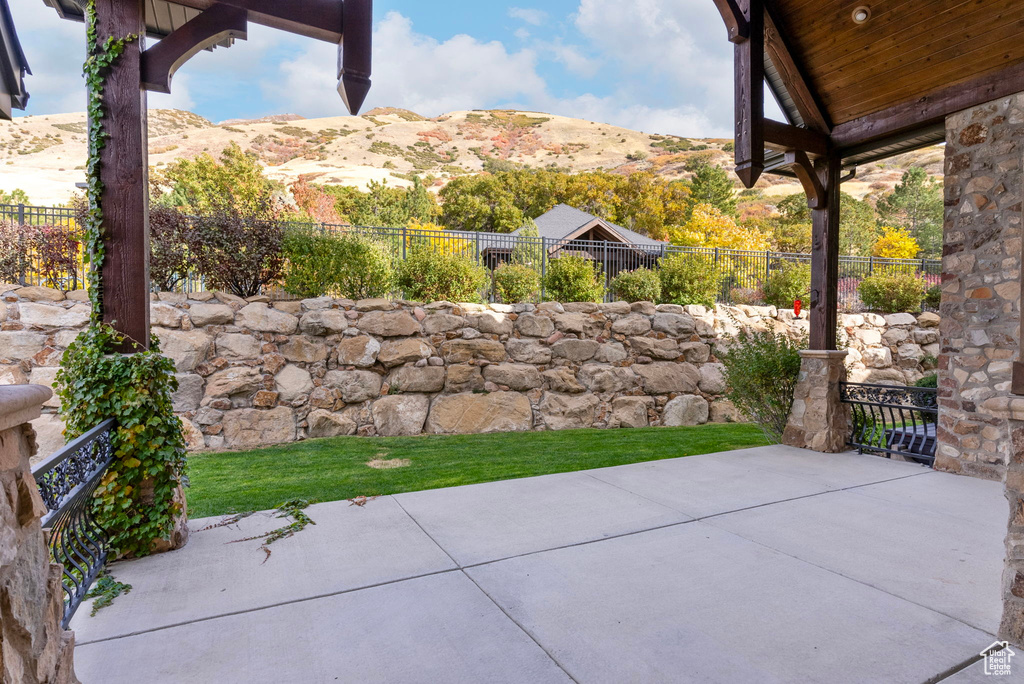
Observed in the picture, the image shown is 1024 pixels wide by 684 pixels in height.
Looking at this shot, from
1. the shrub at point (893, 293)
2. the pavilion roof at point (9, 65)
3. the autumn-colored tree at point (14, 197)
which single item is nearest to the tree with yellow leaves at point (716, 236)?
the shrub at point (893, 293)

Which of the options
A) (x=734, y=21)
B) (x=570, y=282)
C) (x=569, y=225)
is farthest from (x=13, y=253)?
(x=569, y=225)

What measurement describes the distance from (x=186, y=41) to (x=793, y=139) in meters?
5.45

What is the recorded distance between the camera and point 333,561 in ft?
9.98

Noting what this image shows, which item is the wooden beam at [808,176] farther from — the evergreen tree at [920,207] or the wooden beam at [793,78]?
the evergreen tree at [920,207]

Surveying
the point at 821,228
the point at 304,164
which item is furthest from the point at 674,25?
the point at 821,228

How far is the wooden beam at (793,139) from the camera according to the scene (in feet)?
17.9

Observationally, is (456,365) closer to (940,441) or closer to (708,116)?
(940,441)

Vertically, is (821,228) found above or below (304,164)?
below

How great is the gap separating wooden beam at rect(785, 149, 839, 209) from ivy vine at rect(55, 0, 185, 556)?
19.3 feet

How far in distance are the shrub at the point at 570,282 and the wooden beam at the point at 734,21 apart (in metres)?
4.75

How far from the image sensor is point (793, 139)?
18.4ft

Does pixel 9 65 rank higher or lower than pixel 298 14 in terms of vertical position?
lower

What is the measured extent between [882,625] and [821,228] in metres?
4.67

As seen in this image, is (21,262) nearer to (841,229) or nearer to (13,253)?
(13,253)
